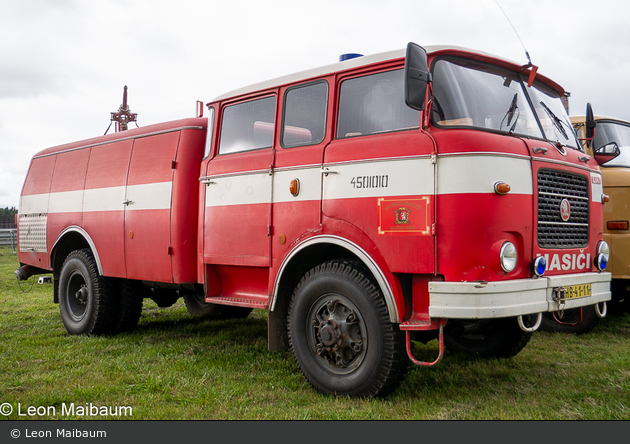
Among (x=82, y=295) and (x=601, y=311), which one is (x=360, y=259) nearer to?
(x=601, y=311)

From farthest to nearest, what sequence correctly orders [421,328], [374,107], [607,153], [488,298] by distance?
[607,153] → [374,107] → [421,328] → [488,298]

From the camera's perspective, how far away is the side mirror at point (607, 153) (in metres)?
6.38

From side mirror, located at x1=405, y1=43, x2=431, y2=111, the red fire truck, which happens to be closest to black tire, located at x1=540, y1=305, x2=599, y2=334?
the red fire truck

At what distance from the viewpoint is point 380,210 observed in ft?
13.8

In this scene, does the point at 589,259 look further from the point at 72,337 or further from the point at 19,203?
the point at 19,203

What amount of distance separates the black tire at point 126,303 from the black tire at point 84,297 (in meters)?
0.08

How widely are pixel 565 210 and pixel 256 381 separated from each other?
2.99m

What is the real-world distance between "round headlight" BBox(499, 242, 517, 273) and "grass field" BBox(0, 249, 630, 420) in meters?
1.05

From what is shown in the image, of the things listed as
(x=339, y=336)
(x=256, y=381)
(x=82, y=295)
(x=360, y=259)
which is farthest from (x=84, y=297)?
(x=360, y=259)

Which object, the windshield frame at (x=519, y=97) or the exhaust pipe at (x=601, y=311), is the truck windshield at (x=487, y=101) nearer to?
the windshield frame at (x=519, y=97)

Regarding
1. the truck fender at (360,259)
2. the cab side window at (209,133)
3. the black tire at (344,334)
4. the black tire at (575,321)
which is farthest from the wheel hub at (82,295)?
the black tire at (575,321)

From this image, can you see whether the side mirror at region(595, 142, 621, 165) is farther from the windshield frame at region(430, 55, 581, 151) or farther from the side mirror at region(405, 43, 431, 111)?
the side mirror at region(405, 43, 431, 111)

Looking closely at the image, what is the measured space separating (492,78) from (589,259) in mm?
1774

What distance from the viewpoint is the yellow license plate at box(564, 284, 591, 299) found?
427cm
